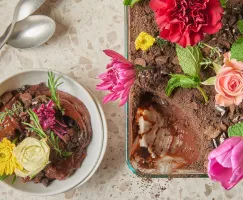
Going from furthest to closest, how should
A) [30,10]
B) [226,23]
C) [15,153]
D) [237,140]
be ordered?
[30,10] < [15,153] < [226,23] < [237,140]

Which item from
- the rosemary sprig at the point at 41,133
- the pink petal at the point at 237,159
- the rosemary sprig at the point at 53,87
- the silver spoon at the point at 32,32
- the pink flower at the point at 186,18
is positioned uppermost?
the pink flower at the point at 186,18

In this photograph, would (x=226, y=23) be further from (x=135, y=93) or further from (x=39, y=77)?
(x=39, y=77)

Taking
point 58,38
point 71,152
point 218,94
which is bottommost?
point 71,152

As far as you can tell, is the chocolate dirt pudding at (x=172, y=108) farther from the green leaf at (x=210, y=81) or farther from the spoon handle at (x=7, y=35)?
the spoon handle at (x=7, y=35)

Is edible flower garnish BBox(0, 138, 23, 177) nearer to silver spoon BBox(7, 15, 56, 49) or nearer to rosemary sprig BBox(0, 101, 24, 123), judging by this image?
rosemary sprig BBox(0, 101, 24, 123)

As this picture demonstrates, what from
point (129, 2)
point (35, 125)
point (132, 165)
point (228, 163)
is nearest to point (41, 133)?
point (35, 125)

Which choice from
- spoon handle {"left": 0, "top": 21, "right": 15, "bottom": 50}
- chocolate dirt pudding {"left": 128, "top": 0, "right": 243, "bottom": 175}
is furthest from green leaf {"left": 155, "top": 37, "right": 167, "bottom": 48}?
spoon handle {"left": 0, "top": 21, "right": 15, "bottom": 50}

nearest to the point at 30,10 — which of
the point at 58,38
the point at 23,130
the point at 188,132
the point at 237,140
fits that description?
the point at 58,38

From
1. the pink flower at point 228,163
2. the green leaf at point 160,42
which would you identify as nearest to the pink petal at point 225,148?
the pink flower at point 228,163
